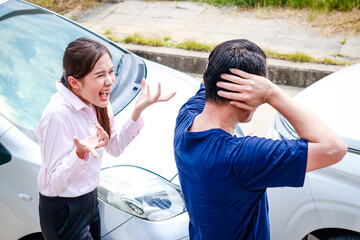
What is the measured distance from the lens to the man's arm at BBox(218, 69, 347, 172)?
1.63 m

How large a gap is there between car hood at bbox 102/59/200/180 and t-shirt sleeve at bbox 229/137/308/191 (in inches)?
41.1

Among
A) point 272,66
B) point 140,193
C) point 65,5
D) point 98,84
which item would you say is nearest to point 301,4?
point 272,66

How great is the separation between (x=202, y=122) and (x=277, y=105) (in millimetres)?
285

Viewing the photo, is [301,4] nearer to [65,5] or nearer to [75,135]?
[65,5]

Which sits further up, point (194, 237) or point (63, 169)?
point (63, 169)

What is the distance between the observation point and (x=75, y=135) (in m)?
2.14

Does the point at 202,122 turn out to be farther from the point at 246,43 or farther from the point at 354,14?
the point at 354,14

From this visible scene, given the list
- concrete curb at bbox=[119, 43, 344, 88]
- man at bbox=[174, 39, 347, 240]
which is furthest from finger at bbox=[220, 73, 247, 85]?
concrete curb at bbox=[119, 43, 344, 88]

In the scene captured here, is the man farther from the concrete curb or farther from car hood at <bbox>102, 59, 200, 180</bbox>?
the concrete curb

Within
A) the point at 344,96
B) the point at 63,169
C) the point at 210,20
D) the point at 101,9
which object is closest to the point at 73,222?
the point at 63,169

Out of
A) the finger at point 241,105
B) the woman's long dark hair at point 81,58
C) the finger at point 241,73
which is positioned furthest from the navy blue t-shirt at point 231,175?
the woman's long dark hair at point 81,58

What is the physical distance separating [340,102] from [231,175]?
1.38m

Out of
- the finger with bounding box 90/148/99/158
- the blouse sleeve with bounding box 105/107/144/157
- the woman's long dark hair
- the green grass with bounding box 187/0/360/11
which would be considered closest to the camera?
the finger with bounding box 90/148/99/158

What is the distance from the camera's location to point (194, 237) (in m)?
1.98
